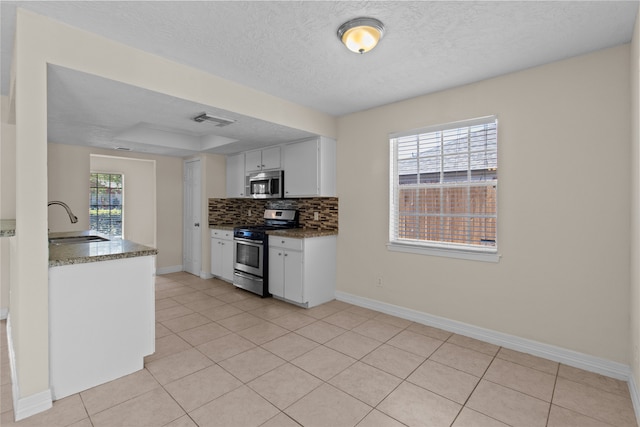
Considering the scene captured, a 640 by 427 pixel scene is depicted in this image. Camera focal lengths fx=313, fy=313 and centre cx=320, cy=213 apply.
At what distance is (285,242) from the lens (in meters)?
4.05

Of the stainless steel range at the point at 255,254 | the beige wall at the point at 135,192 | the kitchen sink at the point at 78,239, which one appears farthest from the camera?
the beige wall at the point at 135,192

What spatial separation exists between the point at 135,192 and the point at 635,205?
8.27m

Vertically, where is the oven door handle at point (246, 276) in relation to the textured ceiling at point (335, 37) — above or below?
below

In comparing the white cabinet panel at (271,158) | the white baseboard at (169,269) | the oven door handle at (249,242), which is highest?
the white cabinet panel at (271,158)

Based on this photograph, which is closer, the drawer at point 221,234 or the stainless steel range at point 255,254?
the stainless steel range at point 255,254

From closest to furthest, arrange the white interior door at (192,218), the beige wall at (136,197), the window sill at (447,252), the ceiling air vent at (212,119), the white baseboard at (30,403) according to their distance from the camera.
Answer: the white baseboard at (30,403) < the window sill at (447,252) < the ceiling air vent at (212,119) < the white interior door at (192,218) < the beige wall at (136,197)

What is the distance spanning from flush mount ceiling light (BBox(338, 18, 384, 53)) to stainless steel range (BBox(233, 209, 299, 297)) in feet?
9.02

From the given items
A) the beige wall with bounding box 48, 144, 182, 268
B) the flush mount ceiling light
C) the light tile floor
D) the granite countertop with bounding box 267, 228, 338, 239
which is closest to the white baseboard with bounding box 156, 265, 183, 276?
the beige wall with bounding box 48, 144, 182, 268

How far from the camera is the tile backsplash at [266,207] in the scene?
435 centimetres

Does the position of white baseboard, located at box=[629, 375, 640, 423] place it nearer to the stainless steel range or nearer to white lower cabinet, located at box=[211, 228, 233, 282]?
the stainless steel range

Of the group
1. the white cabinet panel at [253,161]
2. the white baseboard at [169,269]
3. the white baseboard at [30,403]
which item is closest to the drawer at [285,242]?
the white cabinet panel at [253,161]

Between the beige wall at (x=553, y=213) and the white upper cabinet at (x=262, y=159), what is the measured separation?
200 centimetres

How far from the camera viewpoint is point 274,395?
2.11 metres

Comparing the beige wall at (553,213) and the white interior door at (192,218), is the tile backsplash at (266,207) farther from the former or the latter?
the beige wall at (553,213)
